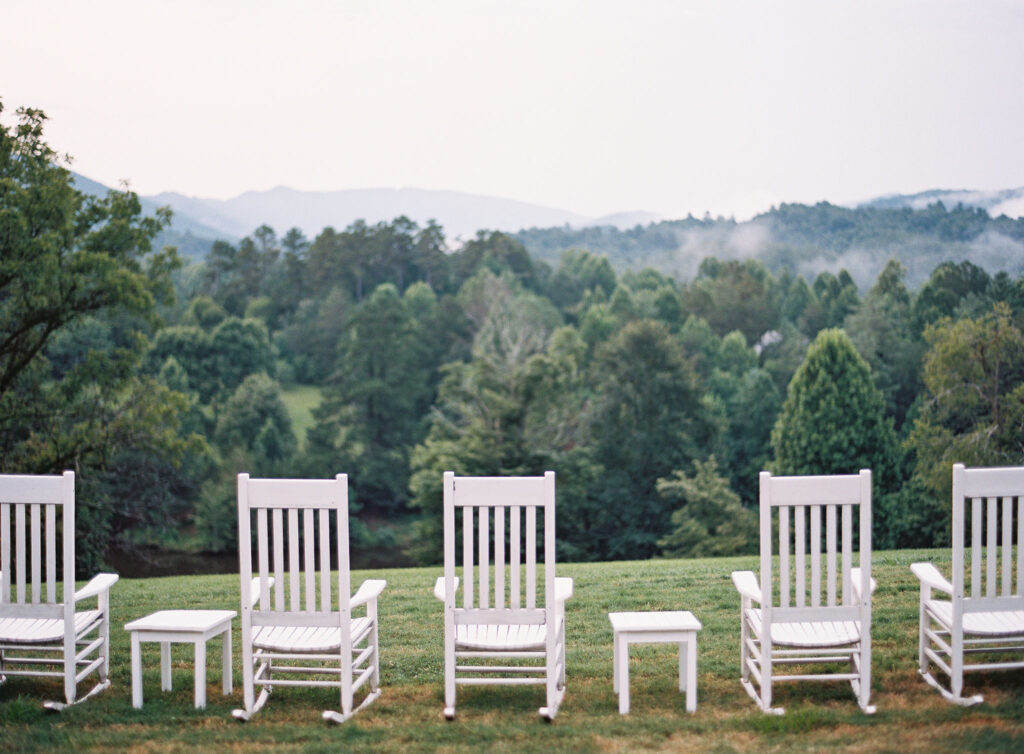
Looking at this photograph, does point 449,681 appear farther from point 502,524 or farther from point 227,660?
point 227,660

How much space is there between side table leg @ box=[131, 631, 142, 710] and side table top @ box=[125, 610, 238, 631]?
0.06 meters

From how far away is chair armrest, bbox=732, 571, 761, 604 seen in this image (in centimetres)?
484

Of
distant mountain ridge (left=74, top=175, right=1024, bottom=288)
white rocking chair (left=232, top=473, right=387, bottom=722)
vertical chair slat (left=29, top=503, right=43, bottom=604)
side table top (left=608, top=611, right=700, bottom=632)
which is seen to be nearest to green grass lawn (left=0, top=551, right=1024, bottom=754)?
white rocking chair (left=232, top=473, right=387, bottom=722)

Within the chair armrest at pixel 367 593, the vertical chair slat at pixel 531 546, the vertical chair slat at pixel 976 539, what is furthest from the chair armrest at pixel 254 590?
the vertical chair slat at pixel 976 539

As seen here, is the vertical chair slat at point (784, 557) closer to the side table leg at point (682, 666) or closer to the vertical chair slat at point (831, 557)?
the vertical chair slat at point (831, 557)

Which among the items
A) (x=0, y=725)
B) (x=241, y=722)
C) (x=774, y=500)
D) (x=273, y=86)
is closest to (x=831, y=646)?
(x=774, y=500)

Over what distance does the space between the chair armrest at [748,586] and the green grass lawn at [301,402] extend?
41.3m

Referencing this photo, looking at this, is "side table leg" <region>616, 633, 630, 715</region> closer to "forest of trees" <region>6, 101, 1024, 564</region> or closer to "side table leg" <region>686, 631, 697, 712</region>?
"side table leg" <region>686, 631, 697, 712</region>

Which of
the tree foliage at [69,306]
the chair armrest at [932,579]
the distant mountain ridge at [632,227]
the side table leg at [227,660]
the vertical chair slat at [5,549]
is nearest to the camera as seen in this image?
the vertical chair slat at [5,549]

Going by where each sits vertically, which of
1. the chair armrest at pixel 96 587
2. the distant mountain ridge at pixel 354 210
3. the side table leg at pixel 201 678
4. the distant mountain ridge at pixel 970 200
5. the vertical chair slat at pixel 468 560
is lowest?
the side table leg at pixel 201 678

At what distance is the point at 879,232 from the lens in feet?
166

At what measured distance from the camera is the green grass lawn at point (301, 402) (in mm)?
45966

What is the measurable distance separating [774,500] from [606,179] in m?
62.0

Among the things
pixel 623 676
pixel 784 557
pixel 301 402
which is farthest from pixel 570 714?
pixel 301 402
